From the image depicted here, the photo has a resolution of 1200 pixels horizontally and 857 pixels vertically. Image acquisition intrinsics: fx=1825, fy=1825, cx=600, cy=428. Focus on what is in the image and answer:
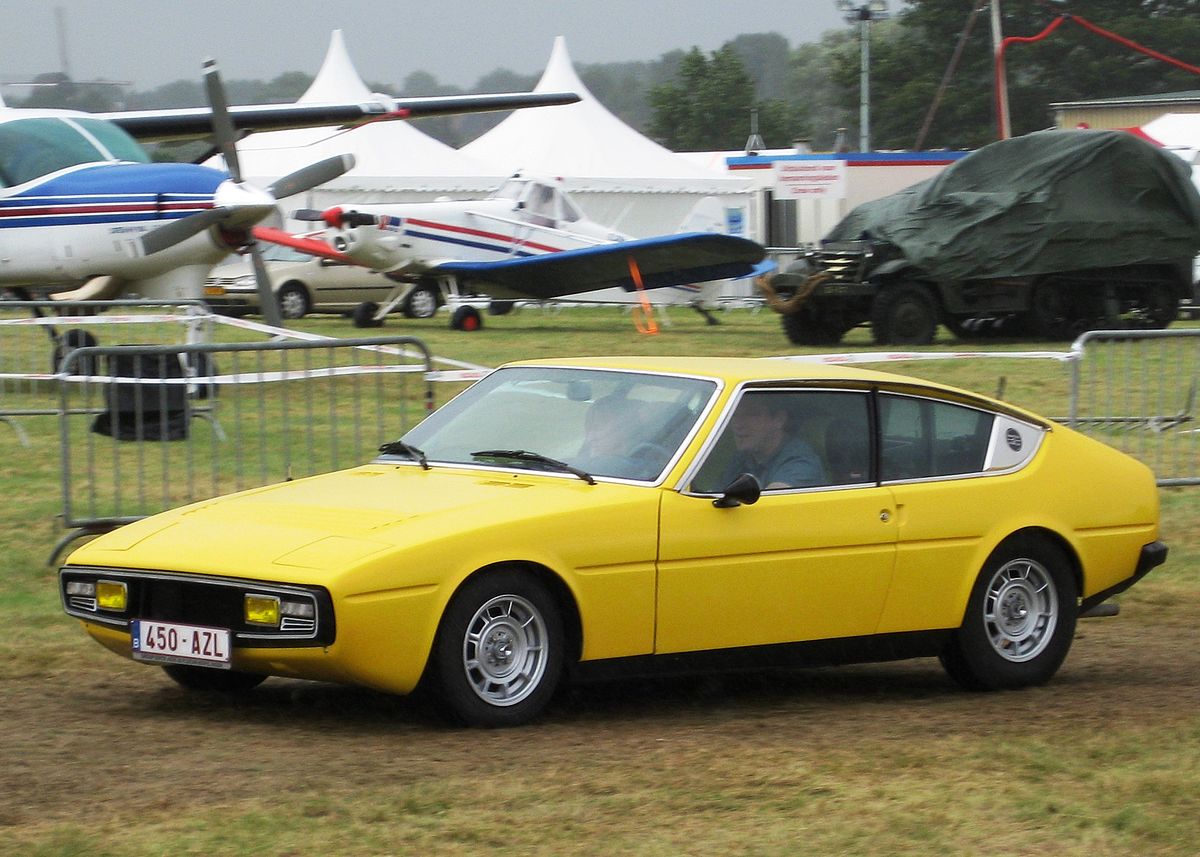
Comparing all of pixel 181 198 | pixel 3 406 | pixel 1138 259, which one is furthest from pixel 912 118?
pixel 3 406

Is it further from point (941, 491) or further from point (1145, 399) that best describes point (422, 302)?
point (941, 491)

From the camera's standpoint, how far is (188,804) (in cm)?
511

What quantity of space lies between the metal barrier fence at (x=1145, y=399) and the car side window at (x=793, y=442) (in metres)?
5.42

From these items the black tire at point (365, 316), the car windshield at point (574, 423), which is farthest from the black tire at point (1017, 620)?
the black tire at point (365, 316)

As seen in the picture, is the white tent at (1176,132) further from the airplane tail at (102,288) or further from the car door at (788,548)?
the car door at (788,548)

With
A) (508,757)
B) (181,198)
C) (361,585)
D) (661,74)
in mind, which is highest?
(661,74)

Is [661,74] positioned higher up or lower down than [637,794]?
higher up

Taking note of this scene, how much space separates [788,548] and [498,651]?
128cm

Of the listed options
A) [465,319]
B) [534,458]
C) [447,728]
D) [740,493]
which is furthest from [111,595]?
[465,319]

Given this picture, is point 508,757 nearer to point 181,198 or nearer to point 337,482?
point 337,482

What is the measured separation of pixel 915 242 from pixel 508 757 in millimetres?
18791

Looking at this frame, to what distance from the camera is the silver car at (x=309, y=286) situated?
31016 millimetres

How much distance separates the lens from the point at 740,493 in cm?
673

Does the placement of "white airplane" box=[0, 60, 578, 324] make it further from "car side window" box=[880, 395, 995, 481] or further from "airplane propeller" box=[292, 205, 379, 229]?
"car side window" box=[880, 395, 995, 481]
